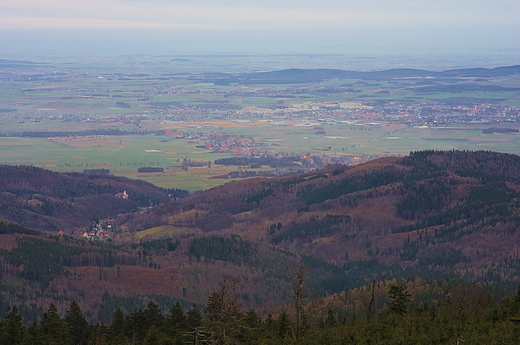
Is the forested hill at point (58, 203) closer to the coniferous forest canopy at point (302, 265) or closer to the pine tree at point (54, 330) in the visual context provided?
the coniferous forest canopy at point (302, 265)

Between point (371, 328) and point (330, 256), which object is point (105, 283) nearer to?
point (330, 256)

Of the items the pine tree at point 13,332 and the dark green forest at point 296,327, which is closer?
the dark green forest at point 296,327

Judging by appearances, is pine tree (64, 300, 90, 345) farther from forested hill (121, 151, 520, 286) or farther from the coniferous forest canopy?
forested hill (121, 151, 520, 286)

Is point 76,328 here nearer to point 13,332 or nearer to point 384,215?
point 13,332

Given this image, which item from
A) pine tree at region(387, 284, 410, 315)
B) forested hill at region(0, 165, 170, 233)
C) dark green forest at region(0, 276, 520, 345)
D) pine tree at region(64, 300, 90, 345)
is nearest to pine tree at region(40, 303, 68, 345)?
dark green forest at region(0, 276, 520, 345)

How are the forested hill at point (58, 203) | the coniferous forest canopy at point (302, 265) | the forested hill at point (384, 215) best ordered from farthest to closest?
the forested hill at point (58, 203)
the forested hill at point (384, 215)
the coniferous forest canopy at point (302, 265)

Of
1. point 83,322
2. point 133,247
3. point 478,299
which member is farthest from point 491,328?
point 133,247

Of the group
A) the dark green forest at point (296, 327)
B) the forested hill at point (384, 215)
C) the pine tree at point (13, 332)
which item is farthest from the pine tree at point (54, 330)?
the forested hill at point (384, 215)

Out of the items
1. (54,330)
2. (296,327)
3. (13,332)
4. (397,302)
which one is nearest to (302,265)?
(296,327)
